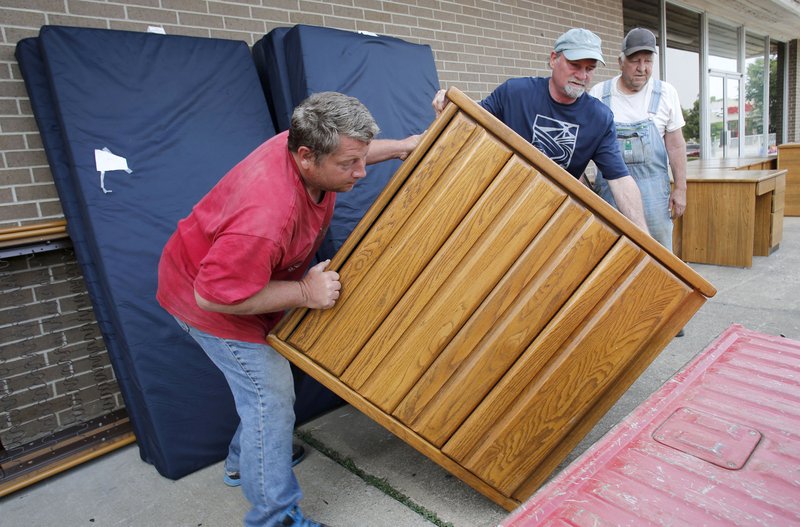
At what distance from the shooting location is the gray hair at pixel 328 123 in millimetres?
1675

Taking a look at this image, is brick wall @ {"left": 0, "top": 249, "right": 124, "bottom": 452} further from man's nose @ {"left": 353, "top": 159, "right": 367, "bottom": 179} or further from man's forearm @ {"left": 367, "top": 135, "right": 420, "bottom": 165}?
man's nose @ {"left": 353, "top": 159, "right": 367, "bottom": 179}

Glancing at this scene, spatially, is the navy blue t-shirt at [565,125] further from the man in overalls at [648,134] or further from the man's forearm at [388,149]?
the man in overalls at [648,134]

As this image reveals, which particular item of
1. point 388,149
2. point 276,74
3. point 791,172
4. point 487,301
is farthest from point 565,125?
point 791,172

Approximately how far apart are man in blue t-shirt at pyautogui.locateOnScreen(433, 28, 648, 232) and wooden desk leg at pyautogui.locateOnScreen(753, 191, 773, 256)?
153 inches

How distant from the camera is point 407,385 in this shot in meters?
1.98

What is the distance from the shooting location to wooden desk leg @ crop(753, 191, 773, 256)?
18.3ft

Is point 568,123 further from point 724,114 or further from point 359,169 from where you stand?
point 724,114

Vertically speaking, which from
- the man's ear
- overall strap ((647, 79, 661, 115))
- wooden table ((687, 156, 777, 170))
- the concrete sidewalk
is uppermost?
overall strap ((647, 79, 661, 115))

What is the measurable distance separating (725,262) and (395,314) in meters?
4.80

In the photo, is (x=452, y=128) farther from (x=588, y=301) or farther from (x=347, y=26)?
(x=347, y=26)

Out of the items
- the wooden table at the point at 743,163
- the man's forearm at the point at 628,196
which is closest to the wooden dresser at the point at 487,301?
the man's forearm at the point at 628,196

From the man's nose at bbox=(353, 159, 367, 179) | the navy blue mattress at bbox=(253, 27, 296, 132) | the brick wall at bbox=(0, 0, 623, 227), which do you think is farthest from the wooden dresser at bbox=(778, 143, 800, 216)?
the man's nose at bbox=(353, 159, 367, 179)

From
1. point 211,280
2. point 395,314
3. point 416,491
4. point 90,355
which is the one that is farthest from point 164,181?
point 416,491

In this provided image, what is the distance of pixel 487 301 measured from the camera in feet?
6.28
